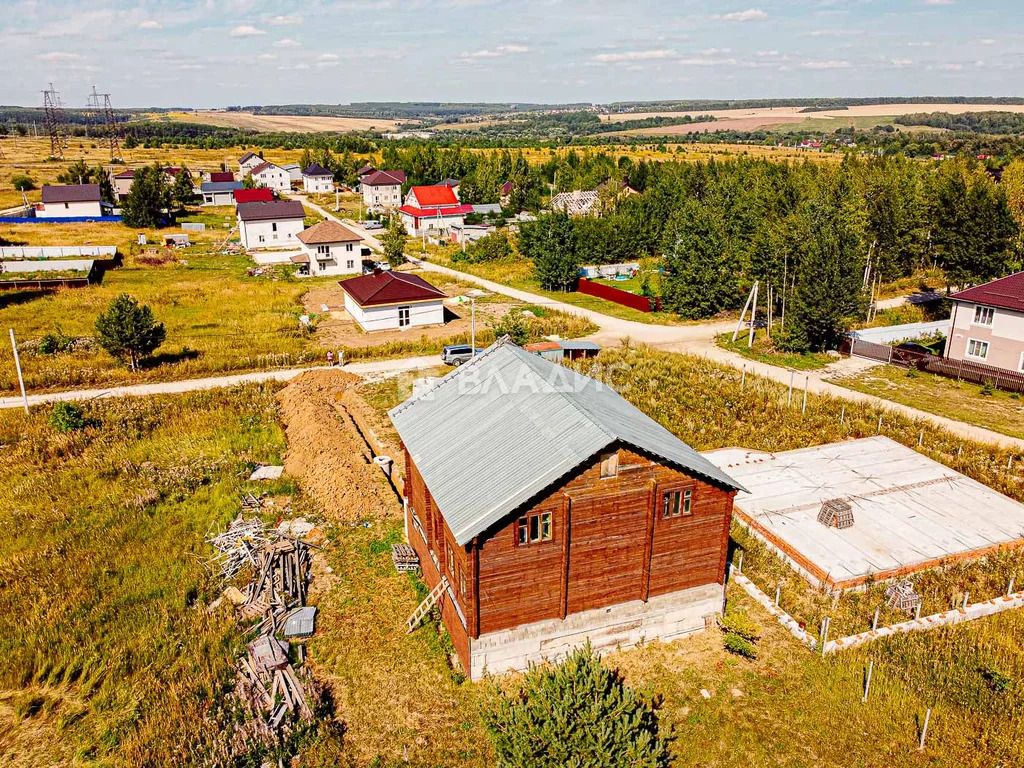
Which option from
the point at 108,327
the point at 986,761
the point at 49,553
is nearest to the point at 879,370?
the point at 986,761

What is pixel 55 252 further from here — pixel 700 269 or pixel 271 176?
pixel 700 269

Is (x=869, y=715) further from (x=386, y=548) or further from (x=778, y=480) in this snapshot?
(x=386, y=548)

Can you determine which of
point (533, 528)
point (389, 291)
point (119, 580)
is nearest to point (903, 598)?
point (533, 528)

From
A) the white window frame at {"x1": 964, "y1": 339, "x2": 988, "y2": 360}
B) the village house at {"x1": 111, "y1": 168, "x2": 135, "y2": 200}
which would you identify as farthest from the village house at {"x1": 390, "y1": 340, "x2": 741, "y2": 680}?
the village house at {"x1": 111, "y1": 168, "x2": 135, "y2": 200}

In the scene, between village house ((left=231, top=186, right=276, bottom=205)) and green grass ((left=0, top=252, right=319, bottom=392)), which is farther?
village house ((left=231, top=186, right=276, bottom=205))

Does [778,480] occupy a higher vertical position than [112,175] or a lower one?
lower

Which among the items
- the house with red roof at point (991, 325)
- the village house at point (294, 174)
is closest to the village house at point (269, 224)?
the village house at point (294, 174)

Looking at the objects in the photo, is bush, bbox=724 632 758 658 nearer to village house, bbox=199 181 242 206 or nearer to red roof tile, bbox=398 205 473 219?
red roof tile, bbox=398 205 473 219
